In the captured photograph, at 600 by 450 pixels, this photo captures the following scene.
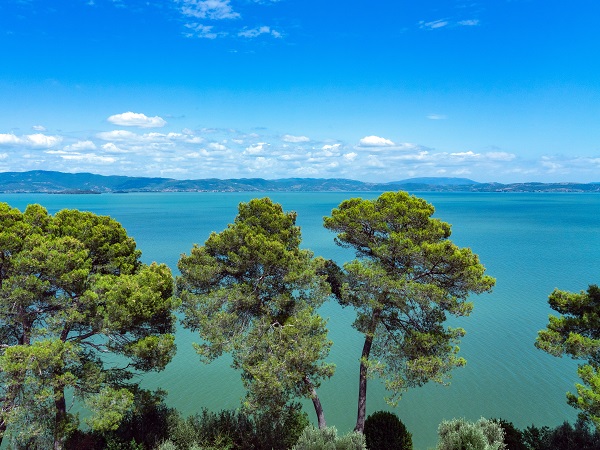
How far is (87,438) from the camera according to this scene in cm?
1341

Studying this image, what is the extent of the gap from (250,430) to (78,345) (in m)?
6.53

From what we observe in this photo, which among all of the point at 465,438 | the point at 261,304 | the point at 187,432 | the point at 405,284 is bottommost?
the point at 187,432

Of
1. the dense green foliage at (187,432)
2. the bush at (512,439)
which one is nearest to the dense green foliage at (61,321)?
the dense green foliage at (187,432)

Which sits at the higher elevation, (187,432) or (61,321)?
(61,321)

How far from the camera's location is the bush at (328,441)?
38.2 feet

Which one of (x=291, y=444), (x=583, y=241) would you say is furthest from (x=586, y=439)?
(x=583, y=241)

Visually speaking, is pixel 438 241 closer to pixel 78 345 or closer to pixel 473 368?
pixel 78 345

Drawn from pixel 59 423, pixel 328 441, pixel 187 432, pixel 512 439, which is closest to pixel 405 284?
pixel 328 441

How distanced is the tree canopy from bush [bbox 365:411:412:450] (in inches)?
69.8

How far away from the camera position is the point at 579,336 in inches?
442

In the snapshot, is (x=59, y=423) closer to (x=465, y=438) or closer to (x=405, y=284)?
(x=405, y=284)

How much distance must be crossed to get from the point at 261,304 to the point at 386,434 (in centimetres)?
616

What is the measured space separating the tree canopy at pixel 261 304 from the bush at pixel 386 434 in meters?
1.77

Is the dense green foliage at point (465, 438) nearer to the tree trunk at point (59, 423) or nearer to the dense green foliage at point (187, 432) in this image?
the dense green foliage at point (187, 432)
